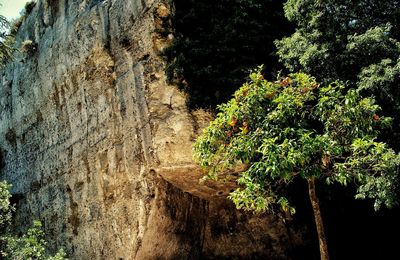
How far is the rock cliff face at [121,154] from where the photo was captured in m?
11.0

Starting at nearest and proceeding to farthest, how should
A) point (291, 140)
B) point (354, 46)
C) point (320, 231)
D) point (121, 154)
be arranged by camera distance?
point (291, 140), point (320, 231), point (354, 46), point (121, 154)

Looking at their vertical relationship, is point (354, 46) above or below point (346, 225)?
above

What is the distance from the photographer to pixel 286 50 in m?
10.5

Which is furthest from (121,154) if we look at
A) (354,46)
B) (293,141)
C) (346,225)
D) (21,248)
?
(346,225)

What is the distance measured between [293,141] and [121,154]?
6.45 metres

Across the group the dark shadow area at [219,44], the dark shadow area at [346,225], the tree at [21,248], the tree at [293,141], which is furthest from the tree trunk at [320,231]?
the tree at [21,248]

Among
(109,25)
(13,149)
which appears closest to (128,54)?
(109,25)

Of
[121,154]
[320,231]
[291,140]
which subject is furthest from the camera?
[121,154]

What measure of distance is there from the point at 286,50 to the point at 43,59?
10791 millimetres

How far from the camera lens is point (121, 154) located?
11867mm

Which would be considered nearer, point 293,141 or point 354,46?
point 293,141

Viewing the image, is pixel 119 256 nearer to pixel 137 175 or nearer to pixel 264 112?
pixel 137 175

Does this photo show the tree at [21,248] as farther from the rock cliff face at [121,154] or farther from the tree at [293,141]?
the tree at [293,141]

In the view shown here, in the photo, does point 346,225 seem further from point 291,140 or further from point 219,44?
point 291,140
